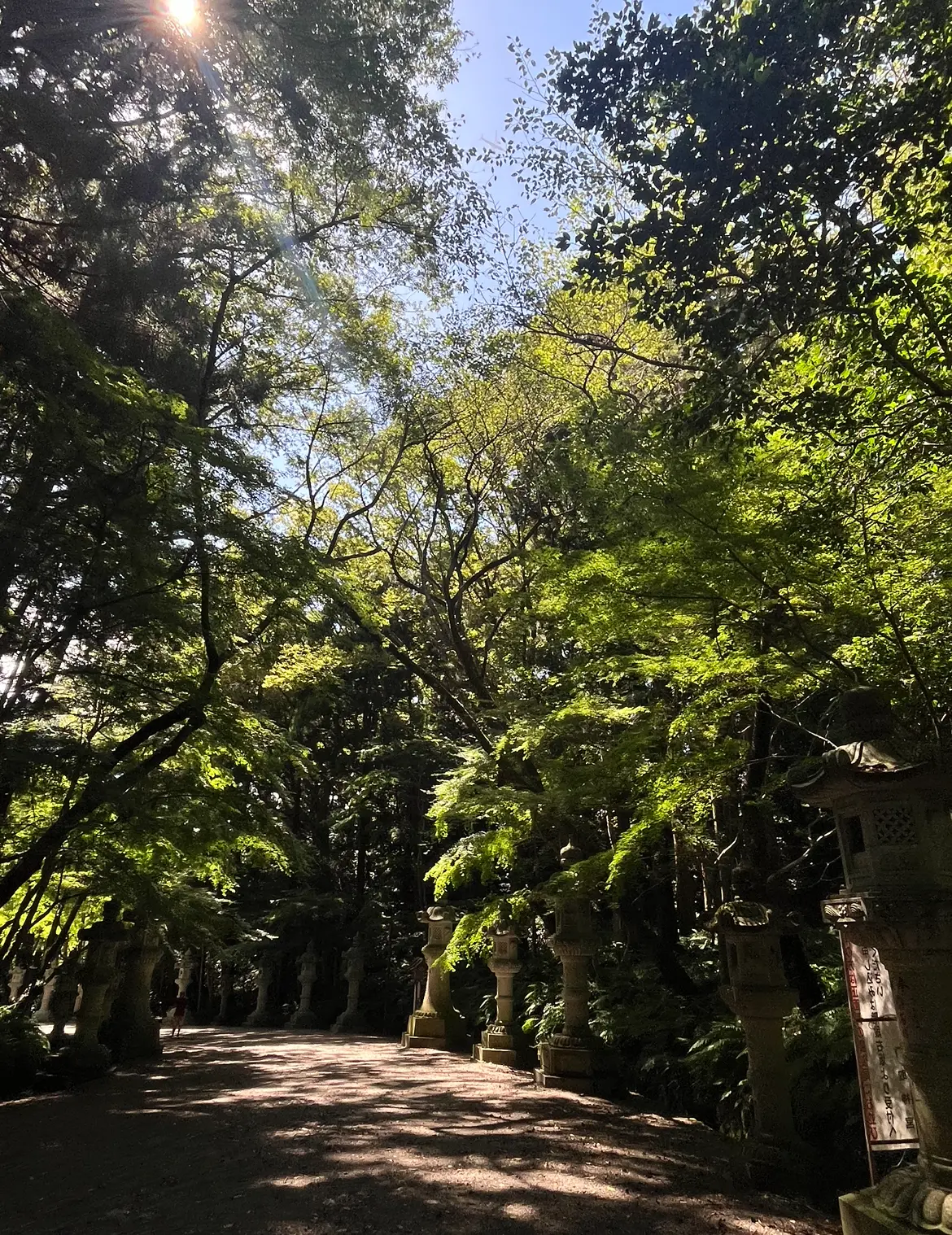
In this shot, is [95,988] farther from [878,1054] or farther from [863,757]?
[863,757]

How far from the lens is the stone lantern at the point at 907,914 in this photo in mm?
3928

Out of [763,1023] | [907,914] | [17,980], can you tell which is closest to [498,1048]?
[763,1023]

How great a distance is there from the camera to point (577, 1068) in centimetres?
972

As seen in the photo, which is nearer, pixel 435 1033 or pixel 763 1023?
pixel 763 1023

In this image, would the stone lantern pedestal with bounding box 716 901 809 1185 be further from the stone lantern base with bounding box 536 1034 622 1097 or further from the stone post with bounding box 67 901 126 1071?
the stone post with bounding box 67 901 126 1071

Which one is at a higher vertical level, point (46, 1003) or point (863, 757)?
point (863, 757)

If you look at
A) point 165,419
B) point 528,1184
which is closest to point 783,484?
point 165,419

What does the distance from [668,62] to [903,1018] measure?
5630mm

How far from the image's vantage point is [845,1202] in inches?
→ 163

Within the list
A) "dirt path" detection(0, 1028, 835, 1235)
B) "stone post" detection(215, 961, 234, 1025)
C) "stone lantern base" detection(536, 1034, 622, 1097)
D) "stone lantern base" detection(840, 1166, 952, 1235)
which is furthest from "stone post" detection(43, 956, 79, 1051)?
"stone lantern base" detection(840, 1166, 952, 1235)

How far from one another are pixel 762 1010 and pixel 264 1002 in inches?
839

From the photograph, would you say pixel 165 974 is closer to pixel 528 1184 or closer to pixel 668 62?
pixel 528 1184

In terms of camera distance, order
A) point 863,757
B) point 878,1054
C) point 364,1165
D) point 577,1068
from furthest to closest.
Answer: point 577,1068 < point 364,1165 < point 863,757 < point 878,1054

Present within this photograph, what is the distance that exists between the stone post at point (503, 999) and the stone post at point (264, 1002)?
41.3ft
